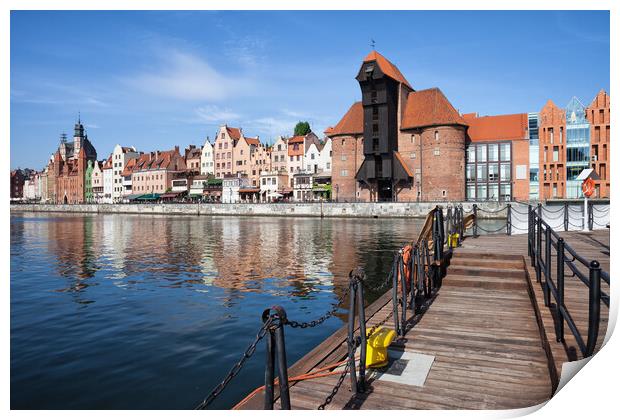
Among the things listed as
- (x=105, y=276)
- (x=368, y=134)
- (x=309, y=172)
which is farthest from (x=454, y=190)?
(x=105, y=276)

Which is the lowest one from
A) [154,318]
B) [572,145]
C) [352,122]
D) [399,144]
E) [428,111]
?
[154,318]

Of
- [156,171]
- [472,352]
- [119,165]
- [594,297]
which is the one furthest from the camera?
[119,165]

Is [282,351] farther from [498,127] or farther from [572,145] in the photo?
[498,127]

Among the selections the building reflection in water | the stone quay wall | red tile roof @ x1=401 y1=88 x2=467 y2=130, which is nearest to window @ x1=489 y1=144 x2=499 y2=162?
red tile roof @ x1=401 y1=88 x2=467 y2=130

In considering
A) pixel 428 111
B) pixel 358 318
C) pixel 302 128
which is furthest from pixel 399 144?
pixel 358 318

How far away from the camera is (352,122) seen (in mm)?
77062

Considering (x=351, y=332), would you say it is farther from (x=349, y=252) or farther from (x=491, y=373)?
(x=349, y=252)

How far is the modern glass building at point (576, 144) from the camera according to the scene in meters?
67.2

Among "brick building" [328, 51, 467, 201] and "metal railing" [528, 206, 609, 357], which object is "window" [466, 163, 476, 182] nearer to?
"brick building" [328, 51, 467, 201]

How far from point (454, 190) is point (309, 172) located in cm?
2835

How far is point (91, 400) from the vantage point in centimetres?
730

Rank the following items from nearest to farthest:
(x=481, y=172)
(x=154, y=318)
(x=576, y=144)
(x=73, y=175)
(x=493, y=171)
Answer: (x=154, y=318) → (x=576, y=144) → (x=493, y=171) → (x=481, y=172) → (x=73, y=175)

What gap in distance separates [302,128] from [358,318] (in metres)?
103

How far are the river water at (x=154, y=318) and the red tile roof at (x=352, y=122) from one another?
172ft
